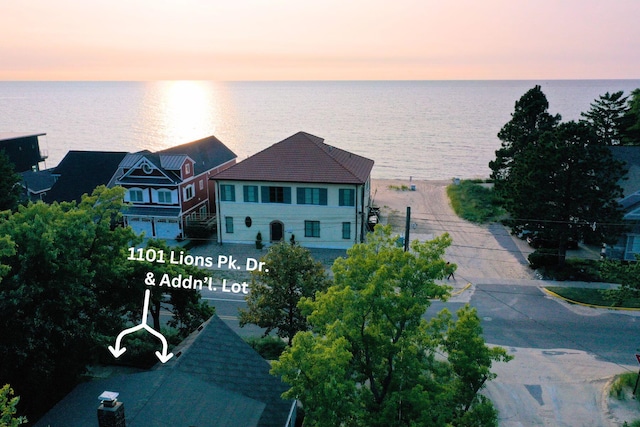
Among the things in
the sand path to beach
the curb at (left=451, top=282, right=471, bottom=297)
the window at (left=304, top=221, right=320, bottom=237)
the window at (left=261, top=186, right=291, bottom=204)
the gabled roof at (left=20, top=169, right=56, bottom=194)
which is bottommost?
the sand path to beach

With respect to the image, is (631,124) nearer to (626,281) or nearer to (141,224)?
(626,281)

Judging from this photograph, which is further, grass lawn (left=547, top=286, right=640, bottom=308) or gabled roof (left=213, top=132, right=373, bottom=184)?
gabled roof (left=213, top=132, right=373, bottom=184)

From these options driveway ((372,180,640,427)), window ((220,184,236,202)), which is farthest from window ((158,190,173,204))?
driveway ((372,180,640,427))

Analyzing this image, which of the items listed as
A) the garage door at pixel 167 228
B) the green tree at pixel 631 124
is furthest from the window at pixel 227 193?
the green tree at pixel 631 124

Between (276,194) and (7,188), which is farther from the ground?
(7,188)

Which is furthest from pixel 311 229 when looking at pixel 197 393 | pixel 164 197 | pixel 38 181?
pixel 38 181

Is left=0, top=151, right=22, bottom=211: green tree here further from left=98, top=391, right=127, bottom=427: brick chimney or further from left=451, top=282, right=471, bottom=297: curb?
left=451, top=282, right=471, bottom=297: curb
